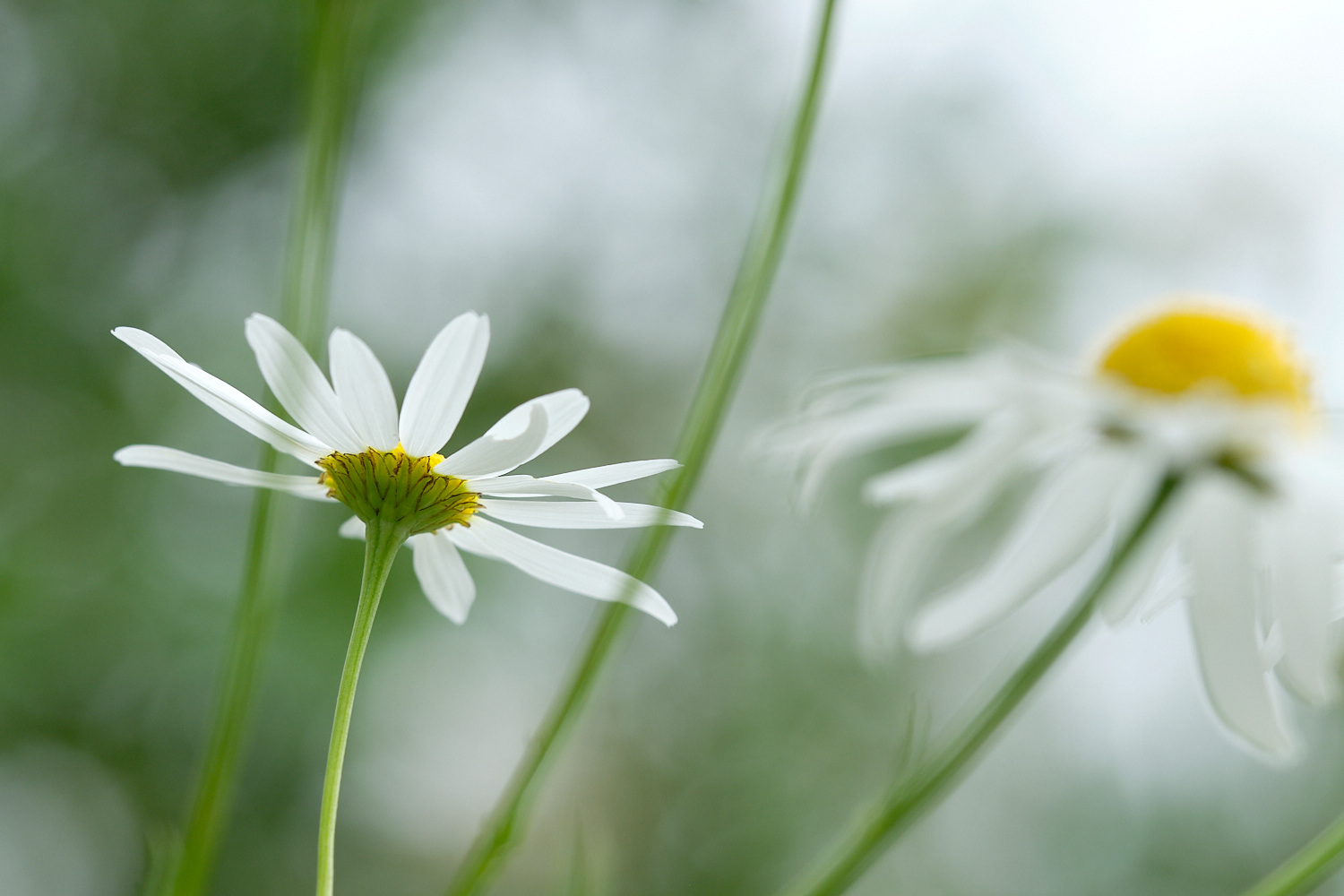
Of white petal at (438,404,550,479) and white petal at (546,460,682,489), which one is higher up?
white petal at (438,404,550,479)

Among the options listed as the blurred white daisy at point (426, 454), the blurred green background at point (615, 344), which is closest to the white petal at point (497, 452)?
the blurred white daisy at point (426, 454)

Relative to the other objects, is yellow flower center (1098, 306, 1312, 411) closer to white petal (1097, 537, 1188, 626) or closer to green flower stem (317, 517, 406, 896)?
white petal (1097, 537, 1188, 626)

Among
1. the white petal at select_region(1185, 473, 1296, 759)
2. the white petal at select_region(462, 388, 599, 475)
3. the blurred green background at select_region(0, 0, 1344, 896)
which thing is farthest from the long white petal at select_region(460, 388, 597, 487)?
the blurred green background at select_region(0, 0, 1344, 896)

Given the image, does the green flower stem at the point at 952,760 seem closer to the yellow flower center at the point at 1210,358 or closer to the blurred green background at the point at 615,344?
the yellow flower center at the point at 1210,358

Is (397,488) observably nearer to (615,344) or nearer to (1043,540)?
(1043,540)

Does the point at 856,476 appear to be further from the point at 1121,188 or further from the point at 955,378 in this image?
the point at 955,378

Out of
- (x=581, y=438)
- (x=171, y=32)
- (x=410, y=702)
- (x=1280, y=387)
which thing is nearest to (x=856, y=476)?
(x=581, y=438)

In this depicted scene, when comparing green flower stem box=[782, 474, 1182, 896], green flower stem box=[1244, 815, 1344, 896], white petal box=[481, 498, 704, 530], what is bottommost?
green flower stem box=[1244, 815, 1344, 896]
